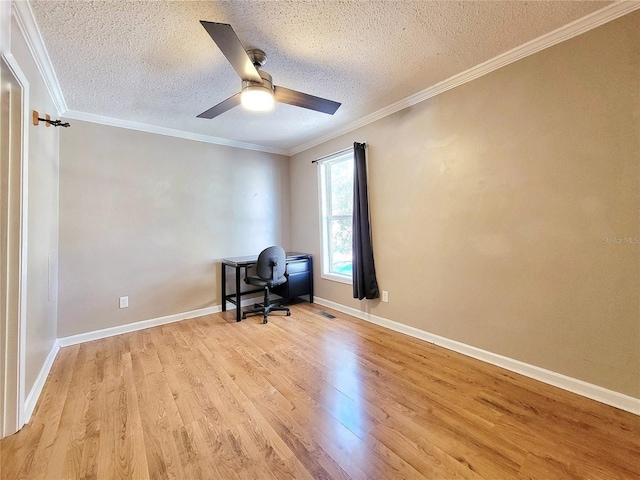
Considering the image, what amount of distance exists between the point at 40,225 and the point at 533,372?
12.7ft

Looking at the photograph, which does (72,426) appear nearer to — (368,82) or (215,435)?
(215,435)

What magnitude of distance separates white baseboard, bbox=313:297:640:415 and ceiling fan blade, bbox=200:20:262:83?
2648mm

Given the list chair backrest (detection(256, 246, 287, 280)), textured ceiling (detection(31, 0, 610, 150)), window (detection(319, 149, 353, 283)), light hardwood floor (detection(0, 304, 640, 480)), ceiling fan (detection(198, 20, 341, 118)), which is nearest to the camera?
light hardwood floor (detection(0, 304, 640, 480))

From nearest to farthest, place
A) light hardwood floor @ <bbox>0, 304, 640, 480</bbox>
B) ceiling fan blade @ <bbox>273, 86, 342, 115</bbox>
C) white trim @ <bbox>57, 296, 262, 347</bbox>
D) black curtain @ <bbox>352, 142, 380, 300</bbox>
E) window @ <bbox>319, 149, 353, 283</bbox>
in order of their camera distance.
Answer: light hardwood floor @ <bbox>0, 304, 640, 480</bbox> < ceiling fan blade @ <bbox>273, 86, 342, 115</bbox> < white trim @ <bbox>57, 296, 262, 347</bbox> < black curtain @ <bbox>352, 142, 380, 300</bbox> < window @ <bbox>319, 149, 353, 283</bbox>

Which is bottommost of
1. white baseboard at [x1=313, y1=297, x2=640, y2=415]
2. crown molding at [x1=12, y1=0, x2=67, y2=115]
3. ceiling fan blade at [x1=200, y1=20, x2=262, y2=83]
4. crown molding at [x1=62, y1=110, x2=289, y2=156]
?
white baseboard at [x1=313, y1=297, x2=640, y2=415]

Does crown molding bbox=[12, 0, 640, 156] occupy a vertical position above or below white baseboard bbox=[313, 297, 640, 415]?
above

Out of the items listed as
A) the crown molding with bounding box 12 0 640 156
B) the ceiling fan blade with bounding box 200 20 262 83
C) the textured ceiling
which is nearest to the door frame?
the crown molding with bounding box 12 0 640 156

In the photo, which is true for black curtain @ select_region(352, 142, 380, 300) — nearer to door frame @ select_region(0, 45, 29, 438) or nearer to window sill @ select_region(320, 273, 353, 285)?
window sill @ select_region(320, 273, 353, 285)

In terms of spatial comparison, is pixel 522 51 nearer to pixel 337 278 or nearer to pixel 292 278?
pixel 337 278

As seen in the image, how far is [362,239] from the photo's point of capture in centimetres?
320

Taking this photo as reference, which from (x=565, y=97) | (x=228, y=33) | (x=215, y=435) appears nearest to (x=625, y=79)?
(x=565, y=97)

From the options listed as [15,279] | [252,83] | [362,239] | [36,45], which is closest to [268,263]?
[362,239]

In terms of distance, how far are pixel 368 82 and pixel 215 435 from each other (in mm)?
2824

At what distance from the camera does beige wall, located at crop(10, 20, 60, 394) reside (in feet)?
5.83
